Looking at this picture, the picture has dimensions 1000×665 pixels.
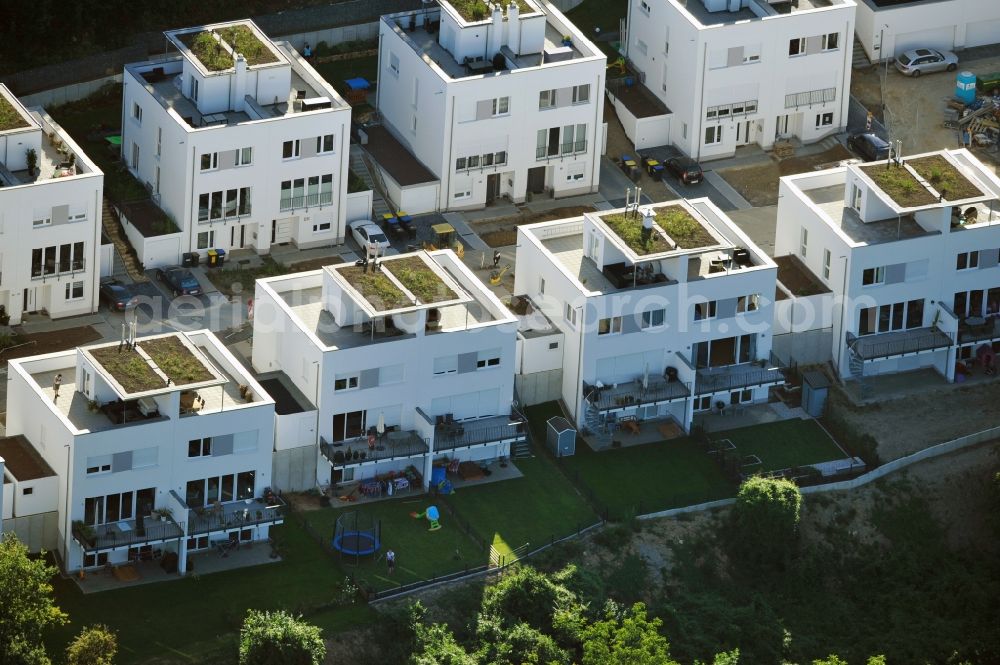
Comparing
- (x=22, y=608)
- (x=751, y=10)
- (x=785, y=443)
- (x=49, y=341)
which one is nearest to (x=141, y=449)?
(x=22, y=608)

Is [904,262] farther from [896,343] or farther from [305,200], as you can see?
[305,200]

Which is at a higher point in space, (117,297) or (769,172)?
(769,172)

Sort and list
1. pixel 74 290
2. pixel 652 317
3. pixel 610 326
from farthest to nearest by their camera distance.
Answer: pixel 74 290, pixel 652 317, pixel 610 326

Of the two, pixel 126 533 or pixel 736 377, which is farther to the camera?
pixel 736 377

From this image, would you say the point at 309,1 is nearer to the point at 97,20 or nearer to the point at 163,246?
the point at 97,20

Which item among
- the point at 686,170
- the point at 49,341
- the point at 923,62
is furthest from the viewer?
the point at 923,62

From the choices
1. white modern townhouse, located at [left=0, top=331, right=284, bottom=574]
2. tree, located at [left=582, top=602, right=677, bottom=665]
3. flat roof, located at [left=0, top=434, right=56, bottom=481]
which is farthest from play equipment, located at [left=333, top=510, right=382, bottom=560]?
flat roof, located at [left=0, top=434, right=56, bottom=481]

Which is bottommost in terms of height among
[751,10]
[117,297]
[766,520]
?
[766,520]
